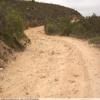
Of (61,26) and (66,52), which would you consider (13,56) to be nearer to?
(66,52)

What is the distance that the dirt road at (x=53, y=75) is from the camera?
33.4 feet

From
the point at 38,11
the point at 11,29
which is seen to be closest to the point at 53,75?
the point at 11,29

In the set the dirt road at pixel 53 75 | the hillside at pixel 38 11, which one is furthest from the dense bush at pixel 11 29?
the hillside at pixel 38 11

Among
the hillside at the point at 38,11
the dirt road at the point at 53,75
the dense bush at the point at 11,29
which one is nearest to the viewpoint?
the dirt road at the point at 53,75

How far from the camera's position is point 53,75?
39.3ft

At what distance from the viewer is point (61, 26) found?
2873cm

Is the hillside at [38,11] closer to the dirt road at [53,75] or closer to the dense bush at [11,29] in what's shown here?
the dense bush at [11,29]

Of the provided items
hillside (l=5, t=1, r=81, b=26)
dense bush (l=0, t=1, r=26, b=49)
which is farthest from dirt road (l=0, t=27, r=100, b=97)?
hillside (l=5, t=1, r=81, b=26)

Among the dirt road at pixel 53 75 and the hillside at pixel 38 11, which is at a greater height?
the dirt road at pixel 53 75

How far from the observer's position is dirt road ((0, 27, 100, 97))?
33.4 feet

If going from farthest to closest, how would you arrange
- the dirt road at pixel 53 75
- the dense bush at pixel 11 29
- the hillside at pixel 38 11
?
1. the hillside at pixel 38 11
2. the dense bush at pixel 11 29
3. the dirt road at pixel 53 75

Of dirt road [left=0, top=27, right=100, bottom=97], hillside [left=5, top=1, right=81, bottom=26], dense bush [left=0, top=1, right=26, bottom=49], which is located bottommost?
hillside [left=5, top=1, right=81, bottom=26]

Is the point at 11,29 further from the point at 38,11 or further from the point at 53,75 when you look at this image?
the point at 38,11

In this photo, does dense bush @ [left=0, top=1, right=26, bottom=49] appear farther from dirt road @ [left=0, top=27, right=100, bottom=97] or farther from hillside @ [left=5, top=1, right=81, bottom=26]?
hillside @ [left=5, top=1, right=81, bottom=26]
